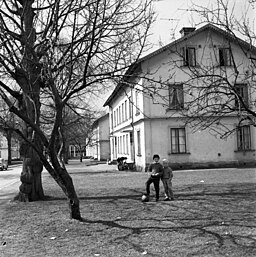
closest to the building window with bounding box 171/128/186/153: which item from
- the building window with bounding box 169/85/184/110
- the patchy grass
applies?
the building window with bounding box 169/85/184/110

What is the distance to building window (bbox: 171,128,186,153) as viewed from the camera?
90.7 feet

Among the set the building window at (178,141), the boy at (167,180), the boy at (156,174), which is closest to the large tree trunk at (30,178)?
the boy at (156,174)

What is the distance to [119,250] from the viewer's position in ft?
20.7

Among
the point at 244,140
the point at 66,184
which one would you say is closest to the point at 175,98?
the point at 66,184

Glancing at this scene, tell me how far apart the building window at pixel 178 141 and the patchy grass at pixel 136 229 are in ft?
51.5

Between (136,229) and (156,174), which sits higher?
(156,174)

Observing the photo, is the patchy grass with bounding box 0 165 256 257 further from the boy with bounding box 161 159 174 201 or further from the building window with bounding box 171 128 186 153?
the building window with bounding box 171 128 186 153

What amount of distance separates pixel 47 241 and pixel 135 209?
3.42m

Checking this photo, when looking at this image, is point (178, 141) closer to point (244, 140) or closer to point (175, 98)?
point (244, 140)

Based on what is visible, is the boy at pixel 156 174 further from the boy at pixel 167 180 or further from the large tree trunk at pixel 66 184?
the large tree trunk at pixel 66 184

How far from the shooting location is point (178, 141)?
2770 cm

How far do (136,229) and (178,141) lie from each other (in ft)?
66.5

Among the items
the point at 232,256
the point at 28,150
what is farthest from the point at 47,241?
the point at 28,150

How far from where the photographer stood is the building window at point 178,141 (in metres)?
27.6
